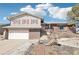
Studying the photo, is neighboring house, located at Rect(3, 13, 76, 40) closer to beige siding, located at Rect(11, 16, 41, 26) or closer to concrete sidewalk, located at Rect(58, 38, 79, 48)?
beige siding, located at Rect(11, 16, 41, 26)

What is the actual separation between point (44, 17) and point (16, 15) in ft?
1.42

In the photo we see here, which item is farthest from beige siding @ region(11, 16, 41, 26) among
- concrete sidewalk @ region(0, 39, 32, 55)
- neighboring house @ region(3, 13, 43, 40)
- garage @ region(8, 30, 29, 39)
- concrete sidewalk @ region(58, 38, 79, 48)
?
concrete sidewalk @ region(58, 38, 79, 48)

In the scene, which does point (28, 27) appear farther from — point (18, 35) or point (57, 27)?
point (57, 27)

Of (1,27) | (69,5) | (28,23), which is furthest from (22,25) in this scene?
(69,5)

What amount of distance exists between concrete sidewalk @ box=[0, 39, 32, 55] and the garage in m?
0.07

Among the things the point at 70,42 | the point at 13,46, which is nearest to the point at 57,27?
the point at 70,42

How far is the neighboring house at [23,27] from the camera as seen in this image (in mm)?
3141

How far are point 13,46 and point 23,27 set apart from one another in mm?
336

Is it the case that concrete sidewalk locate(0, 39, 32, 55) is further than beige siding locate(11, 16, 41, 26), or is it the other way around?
beige siding locate(11, 16, 41, 26)

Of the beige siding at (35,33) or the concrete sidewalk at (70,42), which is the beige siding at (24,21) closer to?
the beige siding at (35,33)

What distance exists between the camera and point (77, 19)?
3.13 m

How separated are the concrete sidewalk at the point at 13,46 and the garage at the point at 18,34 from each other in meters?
0.07

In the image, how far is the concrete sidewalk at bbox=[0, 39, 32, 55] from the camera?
120 inches

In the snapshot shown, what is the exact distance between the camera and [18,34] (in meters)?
3.19
